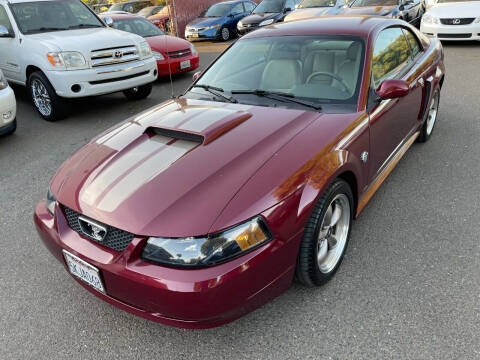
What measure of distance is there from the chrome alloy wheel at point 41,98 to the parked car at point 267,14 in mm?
7638

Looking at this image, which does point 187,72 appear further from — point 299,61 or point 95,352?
point 95,352

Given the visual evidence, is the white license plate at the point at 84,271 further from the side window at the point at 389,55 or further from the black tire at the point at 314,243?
the side window at the point at 389,55

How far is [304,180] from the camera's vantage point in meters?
2.12

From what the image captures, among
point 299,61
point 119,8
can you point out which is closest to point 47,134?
point 299,61

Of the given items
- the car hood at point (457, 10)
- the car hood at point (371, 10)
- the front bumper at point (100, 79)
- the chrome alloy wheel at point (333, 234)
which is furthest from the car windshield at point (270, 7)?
the chrome alloy wheel at point (333, 234)

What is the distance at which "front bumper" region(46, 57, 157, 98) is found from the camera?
5.73 m

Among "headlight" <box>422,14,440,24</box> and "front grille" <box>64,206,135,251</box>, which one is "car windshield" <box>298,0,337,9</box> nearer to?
"headlight" <box>422,14,440,24</box>

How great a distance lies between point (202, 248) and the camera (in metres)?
1.82

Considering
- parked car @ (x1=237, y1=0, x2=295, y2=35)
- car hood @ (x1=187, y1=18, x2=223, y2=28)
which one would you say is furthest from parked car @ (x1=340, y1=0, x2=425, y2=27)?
car hood @ (x1=187, y1=18, x2=223, y2=28)

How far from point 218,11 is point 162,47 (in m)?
6.84

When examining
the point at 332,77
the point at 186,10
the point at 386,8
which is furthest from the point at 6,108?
the point at 186,10

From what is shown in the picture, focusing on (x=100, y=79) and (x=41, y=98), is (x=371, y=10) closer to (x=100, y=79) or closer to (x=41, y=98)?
(x=100, y=79)

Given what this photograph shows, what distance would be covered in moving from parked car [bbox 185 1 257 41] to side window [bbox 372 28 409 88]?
10617 mm

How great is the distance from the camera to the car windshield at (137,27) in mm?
8758
